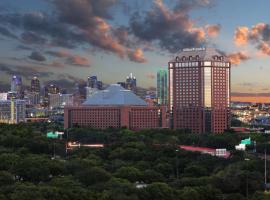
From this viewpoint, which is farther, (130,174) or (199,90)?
(199,90)

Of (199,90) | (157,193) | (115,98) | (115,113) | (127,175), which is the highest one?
(199,90)

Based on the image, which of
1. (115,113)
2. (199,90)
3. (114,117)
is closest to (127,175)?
(115,113)

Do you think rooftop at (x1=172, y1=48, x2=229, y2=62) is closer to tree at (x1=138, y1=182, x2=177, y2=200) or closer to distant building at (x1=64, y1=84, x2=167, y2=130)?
distant building at (x1=64, y1=84, x2=167, y2=130)

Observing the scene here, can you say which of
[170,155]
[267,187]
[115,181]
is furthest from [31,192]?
[170,155]

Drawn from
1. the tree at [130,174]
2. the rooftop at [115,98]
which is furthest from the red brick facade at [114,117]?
the tree at [130,174]

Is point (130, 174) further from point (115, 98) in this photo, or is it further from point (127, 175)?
point (115, 98)

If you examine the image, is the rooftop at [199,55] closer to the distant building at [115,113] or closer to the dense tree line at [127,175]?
the distant building at [115,113]

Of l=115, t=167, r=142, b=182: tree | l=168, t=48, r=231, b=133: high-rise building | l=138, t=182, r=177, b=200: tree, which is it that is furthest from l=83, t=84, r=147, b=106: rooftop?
l=138, t=182, r=177, b=200: tree
